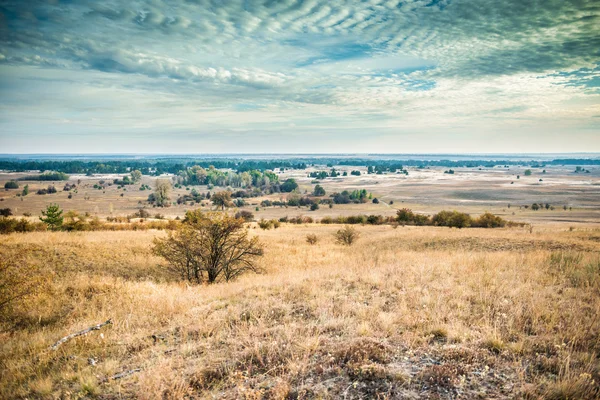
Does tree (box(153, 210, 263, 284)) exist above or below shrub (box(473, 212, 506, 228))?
above

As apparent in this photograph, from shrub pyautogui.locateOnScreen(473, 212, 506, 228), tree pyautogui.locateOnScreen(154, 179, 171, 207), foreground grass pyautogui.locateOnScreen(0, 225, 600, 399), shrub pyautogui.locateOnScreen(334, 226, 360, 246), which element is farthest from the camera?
tree pyautogui.locateOnScreen(154, 179, 171, 207)

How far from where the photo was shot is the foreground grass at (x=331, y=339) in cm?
436

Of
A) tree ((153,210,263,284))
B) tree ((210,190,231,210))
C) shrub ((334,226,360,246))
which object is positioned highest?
tree ((153,210,263,284))

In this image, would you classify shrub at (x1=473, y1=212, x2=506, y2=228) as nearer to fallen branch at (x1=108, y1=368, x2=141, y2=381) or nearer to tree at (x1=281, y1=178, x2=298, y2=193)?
fallen branch at (x1=108, y1=368, x2=141, y2=381)

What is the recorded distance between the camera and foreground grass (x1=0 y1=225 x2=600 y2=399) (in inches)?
172

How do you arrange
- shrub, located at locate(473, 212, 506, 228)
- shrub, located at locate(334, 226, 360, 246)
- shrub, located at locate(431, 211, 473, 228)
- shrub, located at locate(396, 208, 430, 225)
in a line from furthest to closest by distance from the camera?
shrub, located at locate(396, 208, 430, 225) < shrub, located at locate(473, 212, 506, 228) < shrub, located at locate(431, 211, 473, 228) < shrub, located at locate(334, 226, 360, 246)

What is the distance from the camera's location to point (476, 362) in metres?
4.70

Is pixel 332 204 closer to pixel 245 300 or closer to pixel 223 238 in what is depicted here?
pixel 223 238

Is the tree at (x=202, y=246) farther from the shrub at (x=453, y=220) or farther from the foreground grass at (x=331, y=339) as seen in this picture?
the shrub at (x=453, y=220)

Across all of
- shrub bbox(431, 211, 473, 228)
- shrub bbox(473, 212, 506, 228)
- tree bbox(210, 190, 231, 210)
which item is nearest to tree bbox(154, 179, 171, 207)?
tree bbox(210, 190, 231, 210)

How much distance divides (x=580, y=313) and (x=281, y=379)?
6033 millimetres

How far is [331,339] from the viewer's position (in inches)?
221

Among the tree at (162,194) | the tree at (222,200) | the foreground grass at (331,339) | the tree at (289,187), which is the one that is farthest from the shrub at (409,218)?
the tree at (289,187)

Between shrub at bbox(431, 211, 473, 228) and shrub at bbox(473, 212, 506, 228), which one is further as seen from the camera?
shrub at bbox(473, 212, 506, 228)
